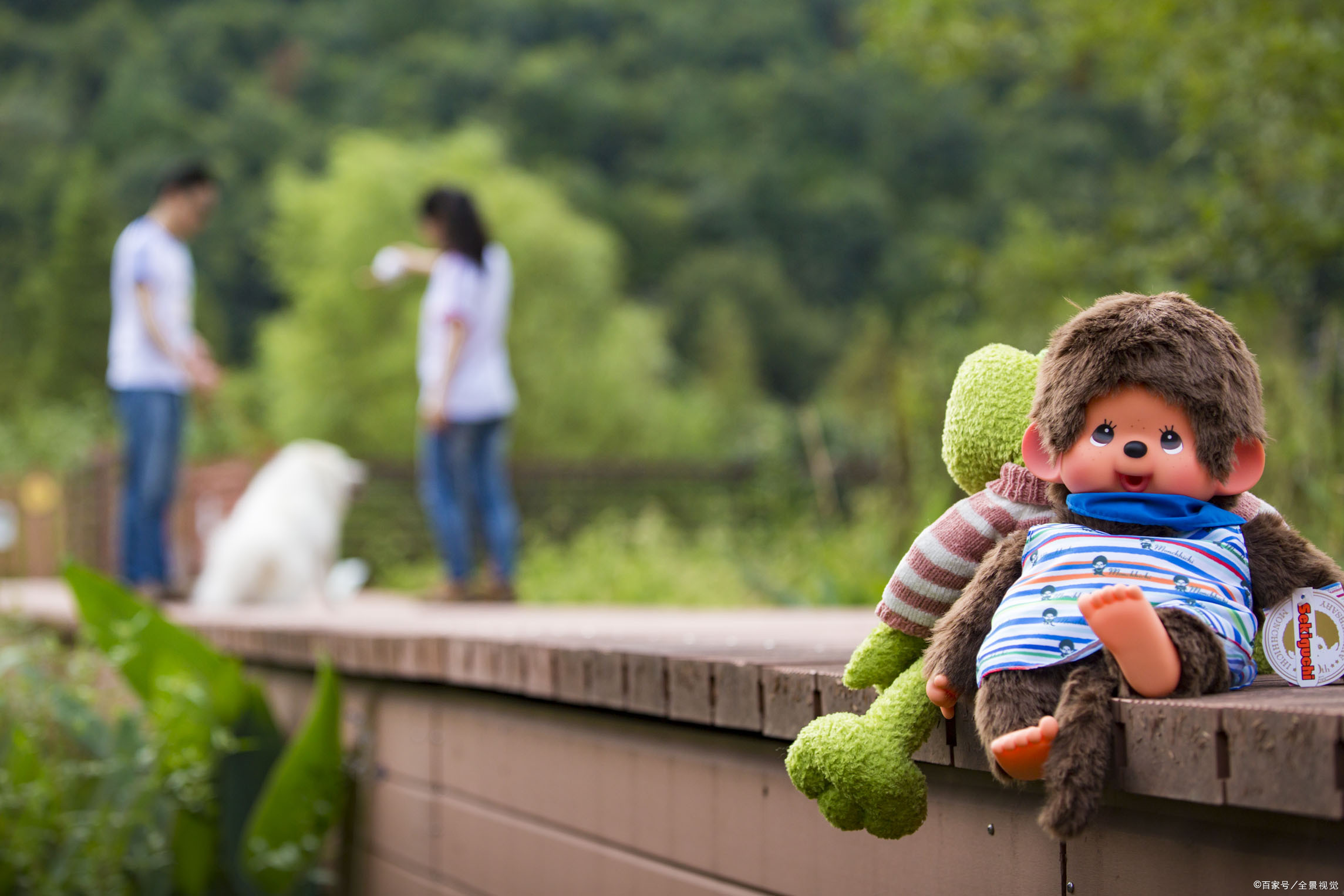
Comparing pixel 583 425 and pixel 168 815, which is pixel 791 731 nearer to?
pixel 168 815

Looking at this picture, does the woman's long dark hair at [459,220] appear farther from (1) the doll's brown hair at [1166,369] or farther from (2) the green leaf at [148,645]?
(1) the doll's brown hair at [1166,369]

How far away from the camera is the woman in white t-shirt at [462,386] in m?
5.41

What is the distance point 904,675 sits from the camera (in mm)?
1602

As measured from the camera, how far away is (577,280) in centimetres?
3259

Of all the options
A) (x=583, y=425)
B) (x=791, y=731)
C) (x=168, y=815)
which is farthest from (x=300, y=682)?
(x=583, y=425)

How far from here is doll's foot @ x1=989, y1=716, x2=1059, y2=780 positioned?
1.34 meters

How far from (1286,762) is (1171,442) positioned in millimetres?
379

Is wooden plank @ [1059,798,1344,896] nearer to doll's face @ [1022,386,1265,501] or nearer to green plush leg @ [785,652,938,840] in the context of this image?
green plush leg @ [785,652,938,840]

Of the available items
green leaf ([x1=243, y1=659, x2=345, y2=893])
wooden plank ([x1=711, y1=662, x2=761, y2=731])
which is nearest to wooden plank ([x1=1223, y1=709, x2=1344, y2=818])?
wooden plank ([x1=711, y1=662, x2=761, y2=731])

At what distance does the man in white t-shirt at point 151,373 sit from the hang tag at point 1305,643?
4.97 metres

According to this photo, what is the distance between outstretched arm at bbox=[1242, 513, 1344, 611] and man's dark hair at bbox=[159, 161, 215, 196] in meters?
5.29

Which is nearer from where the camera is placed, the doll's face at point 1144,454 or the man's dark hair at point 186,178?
the doll's face at point 1144,454

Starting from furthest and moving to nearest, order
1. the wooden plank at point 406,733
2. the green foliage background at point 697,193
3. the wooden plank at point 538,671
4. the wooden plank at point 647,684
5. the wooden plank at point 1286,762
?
the green foliage background at point 697,193 < the wooden plank at point 406,733 < the wooden plank at point 538,671 < the wooden plank at point 647,684 < the wooden plank at point 1286,762

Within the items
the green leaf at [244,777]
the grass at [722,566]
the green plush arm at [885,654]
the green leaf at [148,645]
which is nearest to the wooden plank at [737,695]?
the green plush arm at [885,654]
